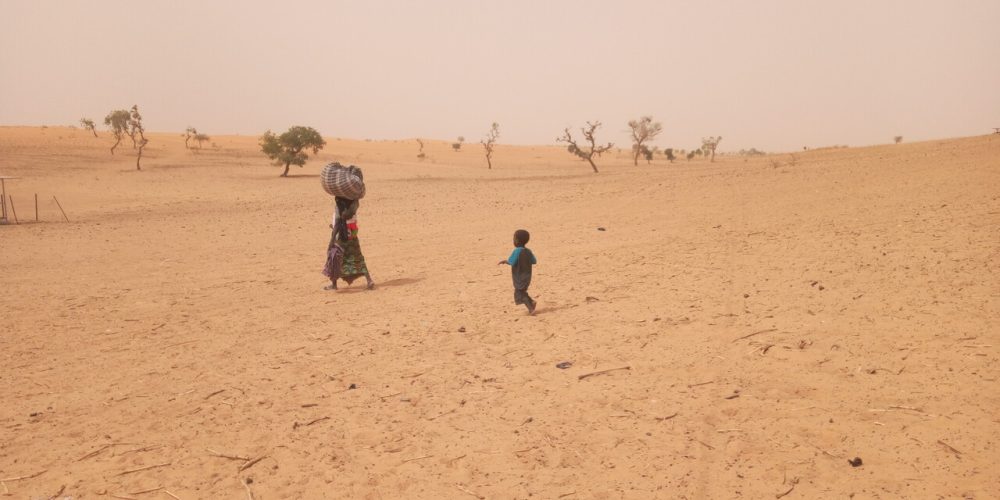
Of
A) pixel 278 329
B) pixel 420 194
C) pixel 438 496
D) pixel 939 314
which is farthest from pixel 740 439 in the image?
pixel 420 194

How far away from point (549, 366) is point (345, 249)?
461 cm

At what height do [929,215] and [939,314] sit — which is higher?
[929,215]

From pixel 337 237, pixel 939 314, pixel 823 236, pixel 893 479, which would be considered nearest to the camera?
pixel 893 479

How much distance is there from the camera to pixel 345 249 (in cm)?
905

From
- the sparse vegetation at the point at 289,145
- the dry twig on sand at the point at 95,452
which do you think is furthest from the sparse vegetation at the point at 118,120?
the dry twig on sand at the point at 95,452

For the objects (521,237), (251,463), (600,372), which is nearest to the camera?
(251,463)

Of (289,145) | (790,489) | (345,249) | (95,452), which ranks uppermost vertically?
(289,145)

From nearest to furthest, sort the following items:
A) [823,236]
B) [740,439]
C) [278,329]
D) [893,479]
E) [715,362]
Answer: [893,479] < [740,439] < [715,362] < [278,329] < [823,236]

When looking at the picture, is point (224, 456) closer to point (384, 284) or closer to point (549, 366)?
point (549, 366)

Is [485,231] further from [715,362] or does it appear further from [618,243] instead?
[715,362]

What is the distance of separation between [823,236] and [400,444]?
8.01m

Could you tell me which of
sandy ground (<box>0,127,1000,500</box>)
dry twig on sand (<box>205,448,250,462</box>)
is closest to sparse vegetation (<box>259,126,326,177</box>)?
sandy ground (<box>0,127,1000,500</box>)

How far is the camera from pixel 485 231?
1470 centimetres

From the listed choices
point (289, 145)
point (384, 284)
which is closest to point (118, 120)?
point (289, 145)
